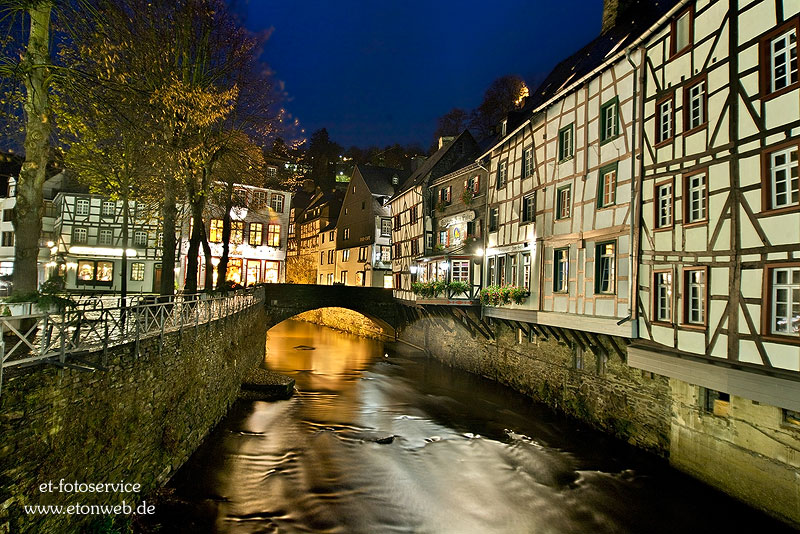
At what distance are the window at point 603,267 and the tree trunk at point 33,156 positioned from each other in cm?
1578

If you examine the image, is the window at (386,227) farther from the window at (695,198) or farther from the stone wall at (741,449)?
the stone wall at (741,449)

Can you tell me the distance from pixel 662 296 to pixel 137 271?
37.4 metres

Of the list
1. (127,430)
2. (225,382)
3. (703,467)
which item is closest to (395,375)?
(225,382)

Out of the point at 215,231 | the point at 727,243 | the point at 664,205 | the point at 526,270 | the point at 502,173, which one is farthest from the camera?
the point at 215,231

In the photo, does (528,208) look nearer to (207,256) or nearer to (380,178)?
(207,256)

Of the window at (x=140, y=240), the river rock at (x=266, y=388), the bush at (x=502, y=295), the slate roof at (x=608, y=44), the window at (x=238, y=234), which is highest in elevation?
the slate roof at (x=608, y=44)

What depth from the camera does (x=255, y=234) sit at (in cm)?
4594

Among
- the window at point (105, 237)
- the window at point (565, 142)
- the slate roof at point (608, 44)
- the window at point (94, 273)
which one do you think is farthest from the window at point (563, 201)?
the window at point (94, 273)

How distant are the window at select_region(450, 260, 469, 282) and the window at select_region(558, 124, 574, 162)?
9.83 metres

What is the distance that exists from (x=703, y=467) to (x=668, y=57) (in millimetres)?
11235

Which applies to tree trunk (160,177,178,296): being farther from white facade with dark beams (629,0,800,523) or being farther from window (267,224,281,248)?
window (267,224,281,248)

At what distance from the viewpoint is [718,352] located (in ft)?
39.4

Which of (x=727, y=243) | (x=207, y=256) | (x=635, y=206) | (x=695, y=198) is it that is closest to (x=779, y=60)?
(x=695, y=198)

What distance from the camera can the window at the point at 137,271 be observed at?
39031 mm
